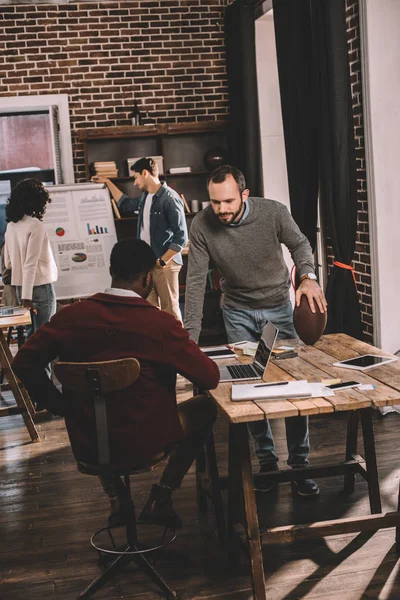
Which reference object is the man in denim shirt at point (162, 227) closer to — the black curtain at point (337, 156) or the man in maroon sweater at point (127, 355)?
the black curtain at point (337, 156)

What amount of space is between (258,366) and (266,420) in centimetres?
68

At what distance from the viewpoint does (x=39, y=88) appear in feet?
→ 25.4

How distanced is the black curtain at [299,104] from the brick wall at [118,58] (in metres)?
2.23

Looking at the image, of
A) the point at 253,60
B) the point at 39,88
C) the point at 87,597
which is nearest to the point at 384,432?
the point at 87,597

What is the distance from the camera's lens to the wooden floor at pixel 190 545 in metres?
2.79

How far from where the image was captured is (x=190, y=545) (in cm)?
317

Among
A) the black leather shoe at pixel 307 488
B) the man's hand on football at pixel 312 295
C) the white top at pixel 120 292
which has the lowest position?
the black leather shoe at pixel 307 488

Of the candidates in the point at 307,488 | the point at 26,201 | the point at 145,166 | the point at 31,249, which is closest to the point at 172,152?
the point at 145,166

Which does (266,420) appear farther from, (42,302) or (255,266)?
(42,302)

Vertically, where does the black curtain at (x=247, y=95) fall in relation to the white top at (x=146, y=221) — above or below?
above

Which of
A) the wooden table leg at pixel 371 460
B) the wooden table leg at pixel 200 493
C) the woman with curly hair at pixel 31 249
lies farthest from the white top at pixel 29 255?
the wooden table leg at pixel 371 460

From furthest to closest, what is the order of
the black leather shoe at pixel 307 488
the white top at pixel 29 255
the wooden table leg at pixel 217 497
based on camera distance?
the white top at pixel 29 255
the black leather shoe at pixel 307 488
the wooden table leg at pixel 217 497

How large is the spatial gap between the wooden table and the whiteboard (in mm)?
4534

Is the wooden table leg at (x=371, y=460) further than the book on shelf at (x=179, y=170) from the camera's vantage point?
No
